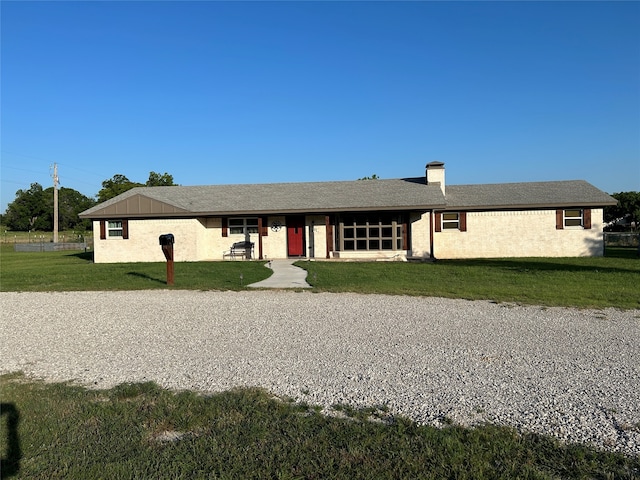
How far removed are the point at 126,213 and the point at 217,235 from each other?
4.51m

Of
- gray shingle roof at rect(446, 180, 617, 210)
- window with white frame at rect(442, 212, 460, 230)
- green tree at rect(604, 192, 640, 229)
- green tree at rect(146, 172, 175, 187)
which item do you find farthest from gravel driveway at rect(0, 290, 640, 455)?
green tree at rect(146, 172, 175, 187)

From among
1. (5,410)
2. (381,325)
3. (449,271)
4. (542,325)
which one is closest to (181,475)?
(5,410)

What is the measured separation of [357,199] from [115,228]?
12.3 meters

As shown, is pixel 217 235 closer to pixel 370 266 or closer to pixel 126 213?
pixel 126 213

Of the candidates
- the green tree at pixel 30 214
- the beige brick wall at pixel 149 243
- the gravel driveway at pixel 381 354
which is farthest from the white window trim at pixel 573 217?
the green tree at pixel 30 214

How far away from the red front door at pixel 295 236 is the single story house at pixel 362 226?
5cm

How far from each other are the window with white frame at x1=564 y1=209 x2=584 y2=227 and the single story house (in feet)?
0.15

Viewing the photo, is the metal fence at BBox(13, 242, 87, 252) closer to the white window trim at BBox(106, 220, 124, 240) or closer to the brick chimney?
the white window trim at BBox(106, 220, 124, 240)

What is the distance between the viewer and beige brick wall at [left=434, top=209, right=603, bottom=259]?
22703 mm

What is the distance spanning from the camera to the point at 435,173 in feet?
81.5

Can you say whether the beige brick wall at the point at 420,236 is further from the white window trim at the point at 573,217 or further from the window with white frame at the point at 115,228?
the window with white frame at the point at 115,228

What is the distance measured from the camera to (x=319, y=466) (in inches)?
126

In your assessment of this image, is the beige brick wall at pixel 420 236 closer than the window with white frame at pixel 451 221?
Yes

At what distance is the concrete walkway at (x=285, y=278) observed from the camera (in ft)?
44.9
